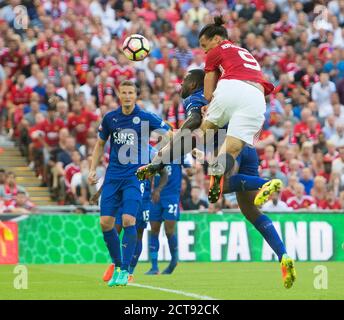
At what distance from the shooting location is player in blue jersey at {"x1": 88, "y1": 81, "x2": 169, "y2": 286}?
13.1m

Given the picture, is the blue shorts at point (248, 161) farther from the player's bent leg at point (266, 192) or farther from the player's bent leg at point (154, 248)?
the player's bent leg at point (154, 248)

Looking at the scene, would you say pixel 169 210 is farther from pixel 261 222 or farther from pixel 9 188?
pixel 261 222

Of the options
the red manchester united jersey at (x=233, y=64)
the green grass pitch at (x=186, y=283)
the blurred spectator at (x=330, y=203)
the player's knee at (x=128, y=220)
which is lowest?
the green grass pitch at (x=186, y=283)

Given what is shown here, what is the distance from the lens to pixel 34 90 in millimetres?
22109

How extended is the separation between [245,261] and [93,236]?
2.87 m

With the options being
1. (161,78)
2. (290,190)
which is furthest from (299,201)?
(161,78)

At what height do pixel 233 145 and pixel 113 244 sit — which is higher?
pixel 233 145

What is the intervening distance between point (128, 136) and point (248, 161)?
1.98 meters

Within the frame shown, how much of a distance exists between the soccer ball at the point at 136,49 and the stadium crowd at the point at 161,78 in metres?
5.67

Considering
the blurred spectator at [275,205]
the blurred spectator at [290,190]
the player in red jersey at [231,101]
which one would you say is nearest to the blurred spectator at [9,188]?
the blurred spectator at [275,205]

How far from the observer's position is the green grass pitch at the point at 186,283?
1164 centimetres

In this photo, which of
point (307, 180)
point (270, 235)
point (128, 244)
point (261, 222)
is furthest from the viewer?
point (307, 180)

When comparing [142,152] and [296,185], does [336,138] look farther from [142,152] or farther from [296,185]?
[142,152]

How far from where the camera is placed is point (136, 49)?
49.2 ft
